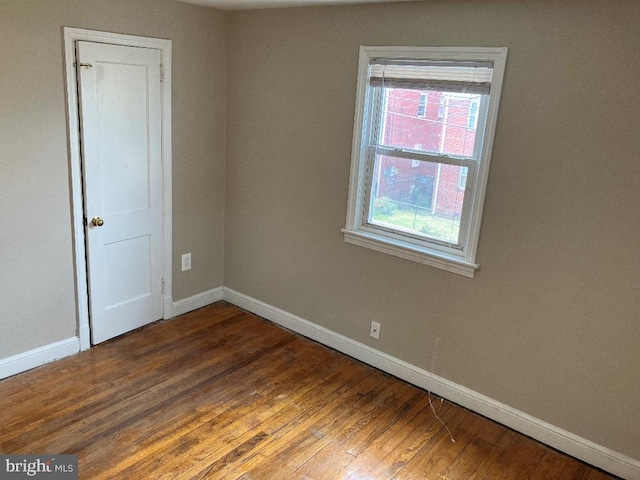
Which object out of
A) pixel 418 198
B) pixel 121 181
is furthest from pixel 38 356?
pixel 418 198

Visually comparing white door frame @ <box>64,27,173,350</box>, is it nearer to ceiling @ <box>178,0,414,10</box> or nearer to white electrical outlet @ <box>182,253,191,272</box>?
white electrical outlet @ <box>182,253,191,272</box>

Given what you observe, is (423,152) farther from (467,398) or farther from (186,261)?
(186,261)

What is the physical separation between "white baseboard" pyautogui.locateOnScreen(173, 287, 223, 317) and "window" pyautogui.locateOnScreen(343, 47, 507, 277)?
1.42m

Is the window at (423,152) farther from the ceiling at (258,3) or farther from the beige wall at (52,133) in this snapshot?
the beige wall at (52,133)

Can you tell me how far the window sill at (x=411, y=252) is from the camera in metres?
2.91

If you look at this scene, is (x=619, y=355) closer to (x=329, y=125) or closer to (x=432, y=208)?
(x=432, y=208)

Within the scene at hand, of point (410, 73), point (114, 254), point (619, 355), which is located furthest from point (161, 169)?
point (619, 355)

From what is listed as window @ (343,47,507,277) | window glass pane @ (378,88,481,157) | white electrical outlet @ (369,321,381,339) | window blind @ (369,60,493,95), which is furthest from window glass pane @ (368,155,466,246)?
white electrical outlet @ (369,321,381,339)

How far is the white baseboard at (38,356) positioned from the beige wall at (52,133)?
38mm

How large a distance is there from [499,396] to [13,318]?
9.17ft

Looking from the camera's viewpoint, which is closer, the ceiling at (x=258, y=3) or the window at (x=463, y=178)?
the window at (x=463, y=178)

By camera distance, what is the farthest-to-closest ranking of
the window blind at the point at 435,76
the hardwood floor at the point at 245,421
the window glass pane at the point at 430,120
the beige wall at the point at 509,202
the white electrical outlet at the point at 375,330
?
1. the white electrical outlet at the point at 375,330
2. the window glass pane at the point at 430,120
3. the window blind at the point at 435,76
4. the hardwood floor at the point at 245,421
5. the beige wall at the point at 509,202

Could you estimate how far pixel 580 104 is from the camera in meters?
2.40

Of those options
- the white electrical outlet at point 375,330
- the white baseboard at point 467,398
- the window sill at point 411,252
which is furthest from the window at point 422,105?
the white baseboard at point 467,398
